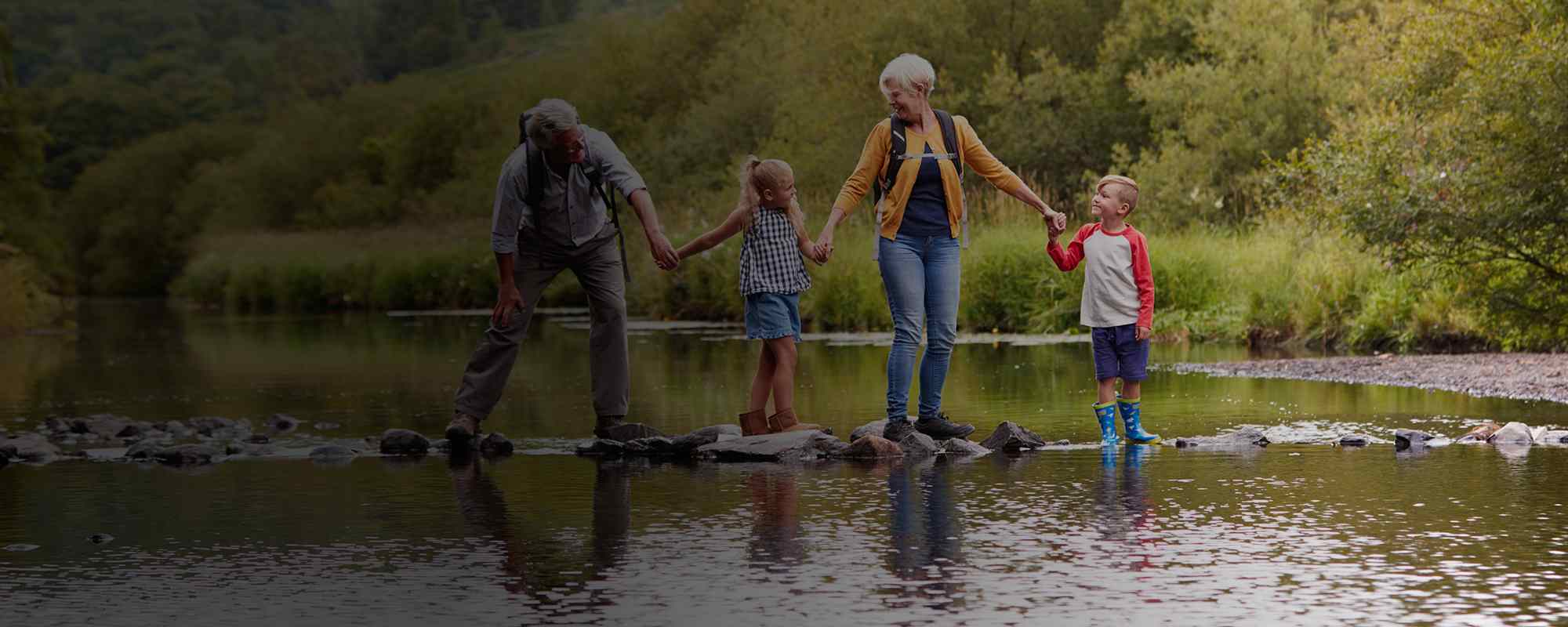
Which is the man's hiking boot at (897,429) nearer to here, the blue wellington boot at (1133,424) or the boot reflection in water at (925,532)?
the boot reflection in water at (925,532)

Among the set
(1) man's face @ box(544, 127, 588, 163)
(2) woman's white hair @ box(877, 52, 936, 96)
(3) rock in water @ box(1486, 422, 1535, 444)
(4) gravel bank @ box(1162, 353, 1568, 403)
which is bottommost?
(3) rock in water @ box(1486, 422, 1535, 444)

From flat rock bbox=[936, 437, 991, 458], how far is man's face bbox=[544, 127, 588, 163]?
259 centimetres

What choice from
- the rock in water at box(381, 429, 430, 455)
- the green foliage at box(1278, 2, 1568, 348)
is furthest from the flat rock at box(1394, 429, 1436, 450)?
the green foliage at box(1278, 2, 1568, 348)

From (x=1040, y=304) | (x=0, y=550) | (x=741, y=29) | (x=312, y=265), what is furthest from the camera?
(x=741, y=29)

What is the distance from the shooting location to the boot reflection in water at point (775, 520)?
22.9ft

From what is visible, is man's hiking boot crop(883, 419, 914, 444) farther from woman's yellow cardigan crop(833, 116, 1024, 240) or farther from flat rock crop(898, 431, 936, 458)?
woman's yellow cardigan crop(833, 116, 1024, 240)

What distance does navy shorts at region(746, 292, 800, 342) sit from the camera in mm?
10938

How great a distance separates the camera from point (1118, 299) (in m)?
10.8

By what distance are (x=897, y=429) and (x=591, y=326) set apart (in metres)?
1.92

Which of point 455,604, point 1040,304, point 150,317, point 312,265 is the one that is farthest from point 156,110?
point 455,604

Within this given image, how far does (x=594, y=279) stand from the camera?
11.3m

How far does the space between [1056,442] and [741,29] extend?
5172cm

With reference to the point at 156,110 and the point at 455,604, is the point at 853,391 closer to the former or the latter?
the point at 455,604

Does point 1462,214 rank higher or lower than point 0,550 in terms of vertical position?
higher
